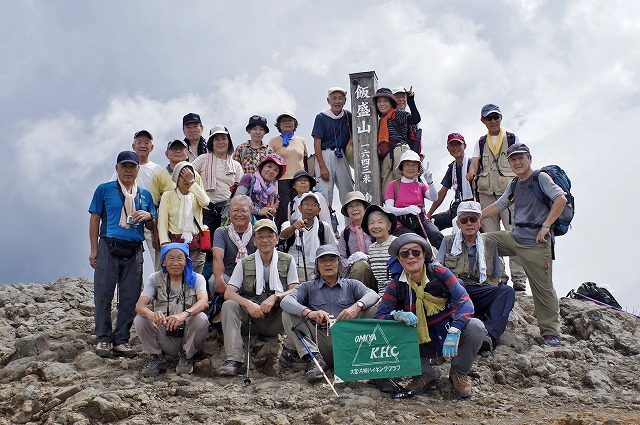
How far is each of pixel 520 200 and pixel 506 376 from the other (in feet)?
8.80

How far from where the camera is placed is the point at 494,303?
820 centimetres

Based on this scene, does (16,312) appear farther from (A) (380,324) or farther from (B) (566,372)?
(B) (566,372)

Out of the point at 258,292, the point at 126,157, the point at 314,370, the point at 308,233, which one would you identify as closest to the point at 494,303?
the point at 314,370

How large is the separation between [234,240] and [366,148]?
4.88m

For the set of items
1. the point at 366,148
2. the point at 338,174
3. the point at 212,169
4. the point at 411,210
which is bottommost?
the point at 411,210

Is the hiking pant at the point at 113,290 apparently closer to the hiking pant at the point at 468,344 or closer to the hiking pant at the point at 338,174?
the hiking pant at the point at 468,344

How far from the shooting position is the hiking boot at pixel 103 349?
8633mm

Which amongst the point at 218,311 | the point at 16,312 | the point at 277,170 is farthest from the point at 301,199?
the point at 16,312

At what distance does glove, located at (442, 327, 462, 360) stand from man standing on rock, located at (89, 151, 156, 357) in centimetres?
448

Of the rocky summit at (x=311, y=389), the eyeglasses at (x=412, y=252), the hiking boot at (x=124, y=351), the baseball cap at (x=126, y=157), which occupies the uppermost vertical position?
the baseball cap at (x=126, y=157)

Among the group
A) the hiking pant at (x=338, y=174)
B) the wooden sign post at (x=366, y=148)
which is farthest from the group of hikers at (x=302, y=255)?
the wooden sign post at (x=366, y=148)

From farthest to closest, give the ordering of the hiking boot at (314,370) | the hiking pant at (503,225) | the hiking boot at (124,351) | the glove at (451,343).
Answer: the hiking pant at (503,225), the hiking boot at (124,351), the hiking boot at (314,370), the glove at (451,343)

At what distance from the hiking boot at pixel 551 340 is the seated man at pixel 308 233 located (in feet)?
11.6

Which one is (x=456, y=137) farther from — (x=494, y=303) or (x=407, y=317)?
(x=407, y=317)
